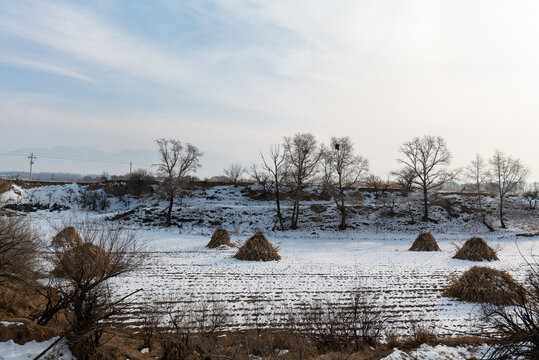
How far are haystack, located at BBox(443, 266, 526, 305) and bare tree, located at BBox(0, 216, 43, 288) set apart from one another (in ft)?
36.9

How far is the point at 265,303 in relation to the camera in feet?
29.9

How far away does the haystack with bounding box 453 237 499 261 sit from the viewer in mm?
18031

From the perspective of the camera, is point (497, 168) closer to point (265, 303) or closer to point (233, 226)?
point (233, 226)

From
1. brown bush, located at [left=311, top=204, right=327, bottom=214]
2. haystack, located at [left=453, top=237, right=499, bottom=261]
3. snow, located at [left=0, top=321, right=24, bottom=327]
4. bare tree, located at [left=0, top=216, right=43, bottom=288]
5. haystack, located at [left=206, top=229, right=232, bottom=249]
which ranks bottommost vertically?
haystack, located at [left=206, top=229, right=232, bottom=249]

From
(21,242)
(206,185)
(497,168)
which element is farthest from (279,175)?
(21,242)

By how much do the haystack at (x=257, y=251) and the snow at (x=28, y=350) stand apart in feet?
40.1

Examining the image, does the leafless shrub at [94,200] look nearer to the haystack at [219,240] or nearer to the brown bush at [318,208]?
the haystack at [219,240]

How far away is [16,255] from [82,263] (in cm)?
196

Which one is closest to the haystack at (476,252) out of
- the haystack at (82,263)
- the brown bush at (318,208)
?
the haystack at (82,263)

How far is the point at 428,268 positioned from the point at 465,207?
3219 cm

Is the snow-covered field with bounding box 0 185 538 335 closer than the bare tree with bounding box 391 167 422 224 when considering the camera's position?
Yes

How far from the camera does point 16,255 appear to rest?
6.67m

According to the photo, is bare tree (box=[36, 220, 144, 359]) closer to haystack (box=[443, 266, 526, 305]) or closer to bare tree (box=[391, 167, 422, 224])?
haystack (box=[443, 266, 526, 305])

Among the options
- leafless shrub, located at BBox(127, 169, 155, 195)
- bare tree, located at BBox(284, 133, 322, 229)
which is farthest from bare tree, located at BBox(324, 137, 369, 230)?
leafless shrub, located at BBox(127, 169, 155, 195)
